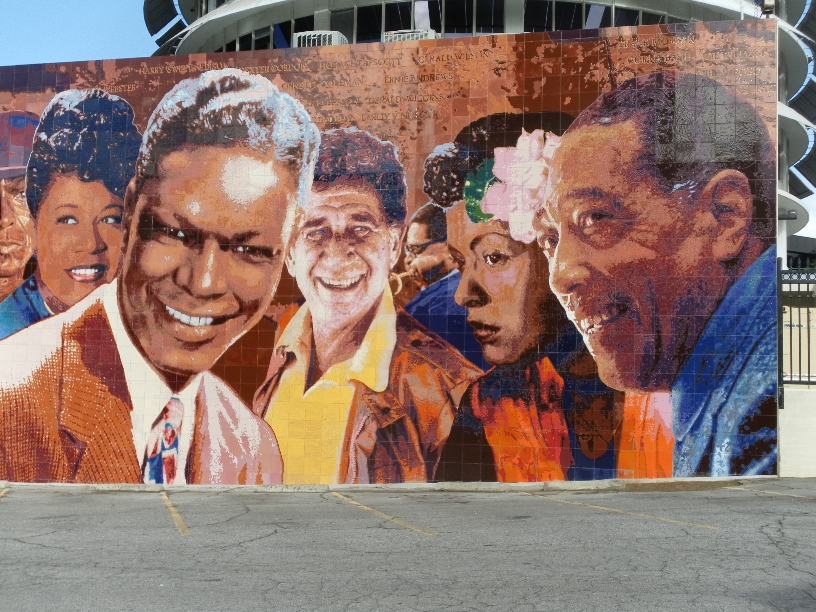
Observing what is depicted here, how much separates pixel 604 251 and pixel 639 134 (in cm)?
215

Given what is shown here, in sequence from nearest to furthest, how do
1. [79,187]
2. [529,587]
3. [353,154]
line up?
[529,587]
[353,154]
[79,187]

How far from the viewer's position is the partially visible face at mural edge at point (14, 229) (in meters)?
19.2

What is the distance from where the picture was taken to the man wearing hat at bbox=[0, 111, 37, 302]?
19281 mm

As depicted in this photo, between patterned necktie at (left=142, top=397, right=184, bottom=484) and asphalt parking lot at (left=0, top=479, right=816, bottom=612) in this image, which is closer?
asphalt parking lot at (left=0, top=479, right=816, bottom=612)

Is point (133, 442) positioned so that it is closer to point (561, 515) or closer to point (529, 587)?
point (561, 515)

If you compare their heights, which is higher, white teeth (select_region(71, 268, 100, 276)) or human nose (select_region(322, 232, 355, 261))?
human nose (select_region(322, 232, 355, 261))

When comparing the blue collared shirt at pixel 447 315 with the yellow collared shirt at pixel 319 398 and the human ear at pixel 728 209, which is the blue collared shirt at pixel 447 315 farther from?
the human ear at pixel 728 209

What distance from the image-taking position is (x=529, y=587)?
8523mm

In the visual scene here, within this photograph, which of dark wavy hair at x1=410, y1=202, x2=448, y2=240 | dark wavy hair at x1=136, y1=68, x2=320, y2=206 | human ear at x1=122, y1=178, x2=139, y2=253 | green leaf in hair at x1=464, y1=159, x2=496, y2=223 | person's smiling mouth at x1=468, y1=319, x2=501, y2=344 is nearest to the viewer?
person's smiling mouth at x1=468, y1=319, x2=501, y2=344

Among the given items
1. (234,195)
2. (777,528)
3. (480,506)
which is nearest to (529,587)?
(777,528)

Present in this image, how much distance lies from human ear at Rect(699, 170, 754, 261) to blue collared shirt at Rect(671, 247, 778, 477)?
52 cm

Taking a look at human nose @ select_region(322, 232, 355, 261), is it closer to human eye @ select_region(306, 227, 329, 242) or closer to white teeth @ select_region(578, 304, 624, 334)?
human eye @ select_region(306, 227, 329, 242)

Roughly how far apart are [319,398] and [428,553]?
7573mm

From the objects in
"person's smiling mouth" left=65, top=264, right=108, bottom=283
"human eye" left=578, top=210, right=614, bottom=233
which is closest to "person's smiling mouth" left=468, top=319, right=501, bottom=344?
"human eye" left=578, top=210, right=614, bottom=233
